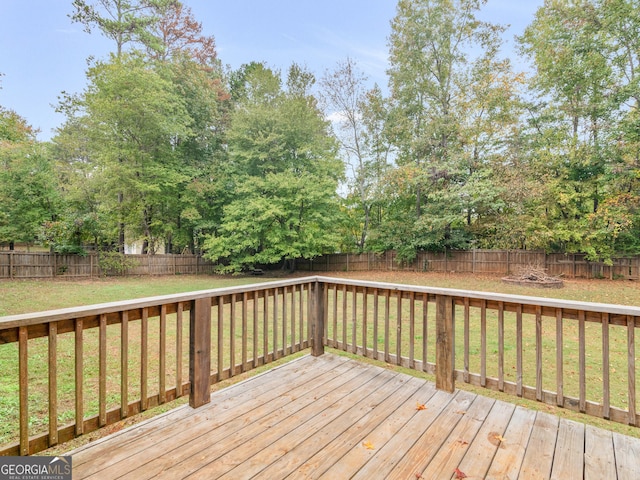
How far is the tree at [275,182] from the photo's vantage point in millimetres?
13414

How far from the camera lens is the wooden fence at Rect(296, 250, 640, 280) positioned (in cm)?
1183

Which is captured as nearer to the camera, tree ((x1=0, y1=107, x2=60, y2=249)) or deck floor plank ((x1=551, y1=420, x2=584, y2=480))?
deck floor plank ((x1=551, y1=420, x2=584, y2=480))

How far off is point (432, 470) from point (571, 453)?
86cm

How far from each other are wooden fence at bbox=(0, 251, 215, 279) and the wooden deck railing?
992 cm

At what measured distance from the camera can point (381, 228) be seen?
1567cm

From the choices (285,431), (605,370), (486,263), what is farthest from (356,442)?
(486,263)

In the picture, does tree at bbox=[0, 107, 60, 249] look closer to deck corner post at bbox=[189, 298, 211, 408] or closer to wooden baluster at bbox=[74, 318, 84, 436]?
deck corner post at bbox=[189, 298, 211, 408]

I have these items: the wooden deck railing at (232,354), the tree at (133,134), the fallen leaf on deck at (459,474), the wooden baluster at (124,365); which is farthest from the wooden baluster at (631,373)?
the tree at (133,134)

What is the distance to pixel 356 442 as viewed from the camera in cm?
195

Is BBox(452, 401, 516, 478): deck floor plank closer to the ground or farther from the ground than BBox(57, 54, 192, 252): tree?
closer to the ground

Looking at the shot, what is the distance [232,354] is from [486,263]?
13.5 m

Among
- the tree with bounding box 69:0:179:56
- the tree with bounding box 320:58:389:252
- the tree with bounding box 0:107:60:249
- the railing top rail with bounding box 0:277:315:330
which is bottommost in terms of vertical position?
the railing top rail with bounding box 0:277:315:330

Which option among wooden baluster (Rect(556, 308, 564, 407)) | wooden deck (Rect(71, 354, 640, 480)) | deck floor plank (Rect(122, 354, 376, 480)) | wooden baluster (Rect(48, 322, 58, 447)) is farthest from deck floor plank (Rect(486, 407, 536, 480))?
wooden baluster (Rect(48, 322, 58, 447))

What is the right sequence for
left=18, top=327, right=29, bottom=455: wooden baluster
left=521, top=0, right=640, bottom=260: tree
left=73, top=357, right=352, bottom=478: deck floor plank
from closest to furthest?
left=18, top=327, right=29, bottom=455: wooden baluster → left=73, top=357, right=352, bottom=478: deck floor plank → left=521, top=0, right=640, bottom=260: tree
